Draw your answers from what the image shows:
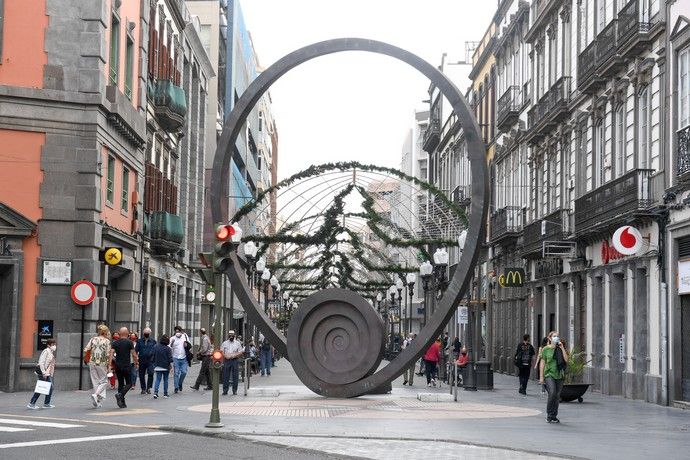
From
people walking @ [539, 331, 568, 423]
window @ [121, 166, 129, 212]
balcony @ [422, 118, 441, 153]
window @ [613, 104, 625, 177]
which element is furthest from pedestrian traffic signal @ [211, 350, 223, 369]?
balcony @ [422, 118, 441, 153]

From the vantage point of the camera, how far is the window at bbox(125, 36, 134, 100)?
119ft

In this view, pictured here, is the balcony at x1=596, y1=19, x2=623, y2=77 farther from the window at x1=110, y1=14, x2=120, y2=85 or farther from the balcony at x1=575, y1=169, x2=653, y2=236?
the window at x1=110, y1=14, x2=120, y2=85

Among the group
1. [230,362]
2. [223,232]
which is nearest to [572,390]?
[230,362]

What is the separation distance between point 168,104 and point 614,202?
639 inches

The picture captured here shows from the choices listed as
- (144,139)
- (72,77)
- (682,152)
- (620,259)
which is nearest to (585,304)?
(620,259)

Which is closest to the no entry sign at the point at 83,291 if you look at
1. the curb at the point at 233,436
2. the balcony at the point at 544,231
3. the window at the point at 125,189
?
the window at the point at 125,189

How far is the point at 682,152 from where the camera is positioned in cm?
2755

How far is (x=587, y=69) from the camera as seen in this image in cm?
3628

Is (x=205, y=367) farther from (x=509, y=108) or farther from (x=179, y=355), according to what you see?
(x=509, y=108)

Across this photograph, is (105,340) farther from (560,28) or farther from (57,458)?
(560,28)

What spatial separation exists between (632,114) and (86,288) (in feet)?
47.7

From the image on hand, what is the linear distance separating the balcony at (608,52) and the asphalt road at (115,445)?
1853 centimetres

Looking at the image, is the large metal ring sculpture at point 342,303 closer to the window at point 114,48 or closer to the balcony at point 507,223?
the window at point 114,48

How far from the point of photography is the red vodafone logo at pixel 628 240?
2988 centimetres
